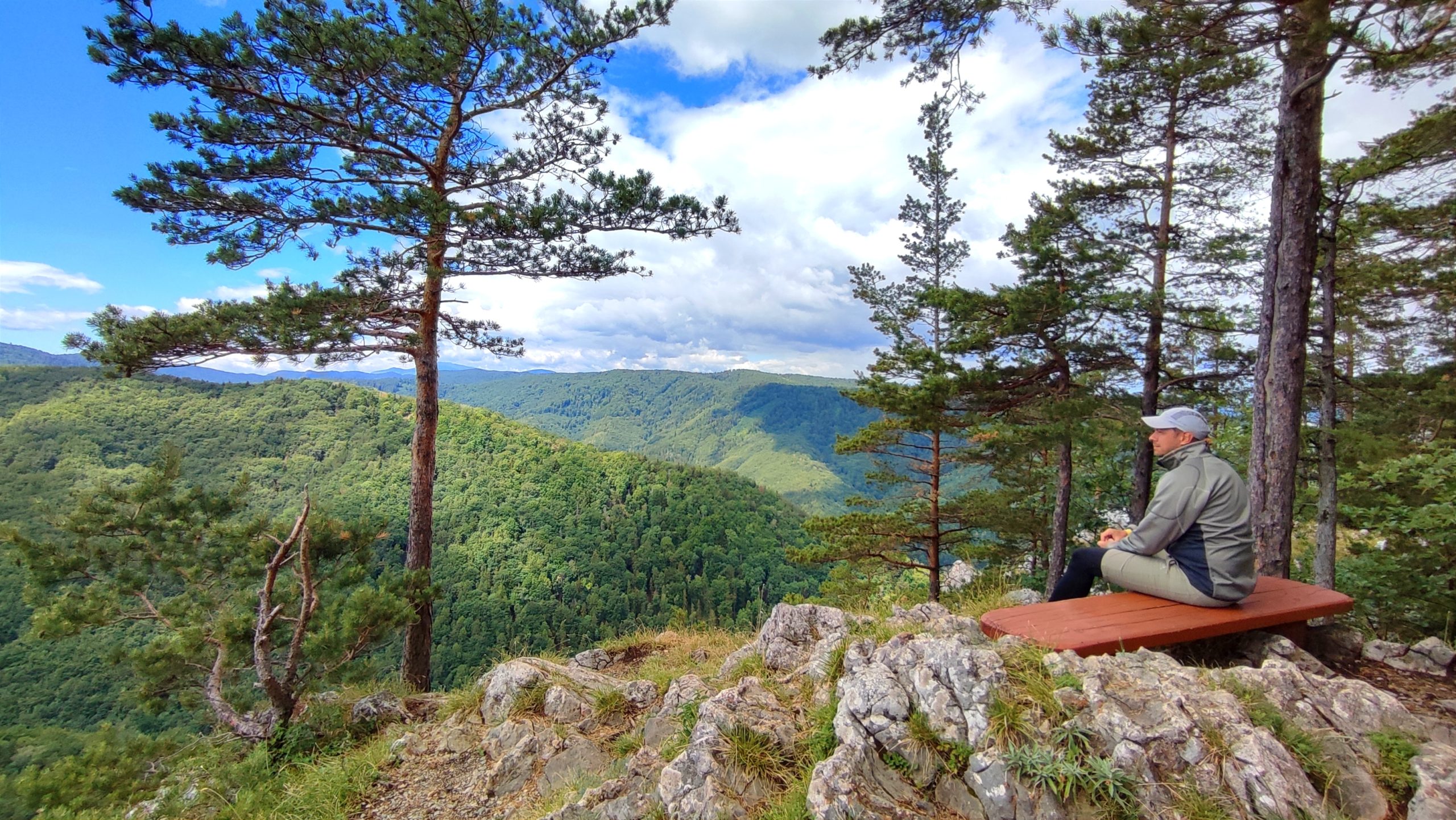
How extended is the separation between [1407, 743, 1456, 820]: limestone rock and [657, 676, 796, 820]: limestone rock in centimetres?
226

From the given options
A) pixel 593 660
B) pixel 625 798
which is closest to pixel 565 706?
pixel 625 798

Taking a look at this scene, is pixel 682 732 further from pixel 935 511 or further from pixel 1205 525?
pixel 935 511

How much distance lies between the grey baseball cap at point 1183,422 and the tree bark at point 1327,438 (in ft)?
21.7

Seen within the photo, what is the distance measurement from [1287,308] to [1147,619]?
4.00 metres

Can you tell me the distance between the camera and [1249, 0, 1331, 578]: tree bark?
4875mm

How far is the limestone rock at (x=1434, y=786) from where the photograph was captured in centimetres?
181

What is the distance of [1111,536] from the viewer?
3.74m

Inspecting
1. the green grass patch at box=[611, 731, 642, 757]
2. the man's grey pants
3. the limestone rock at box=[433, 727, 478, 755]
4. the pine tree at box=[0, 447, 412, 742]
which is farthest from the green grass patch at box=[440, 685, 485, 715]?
the man's grey pants

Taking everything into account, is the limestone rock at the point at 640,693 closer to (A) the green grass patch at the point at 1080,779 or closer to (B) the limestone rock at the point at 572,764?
(B) the limestone rock at the point at 572,764

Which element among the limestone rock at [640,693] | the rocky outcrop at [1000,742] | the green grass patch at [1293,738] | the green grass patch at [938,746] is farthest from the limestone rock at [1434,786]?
the limestone rock at [640,693]

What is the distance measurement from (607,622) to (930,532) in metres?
63.0

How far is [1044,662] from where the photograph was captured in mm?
2615

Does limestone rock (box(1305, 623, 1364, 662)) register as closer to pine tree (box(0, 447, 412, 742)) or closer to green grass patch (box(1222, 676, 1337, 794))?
green grass patch (box(1222, 676, 1337, 794))

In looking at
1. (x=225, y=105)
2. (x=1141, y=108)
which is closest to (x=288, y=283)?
(x=225, y=105)
